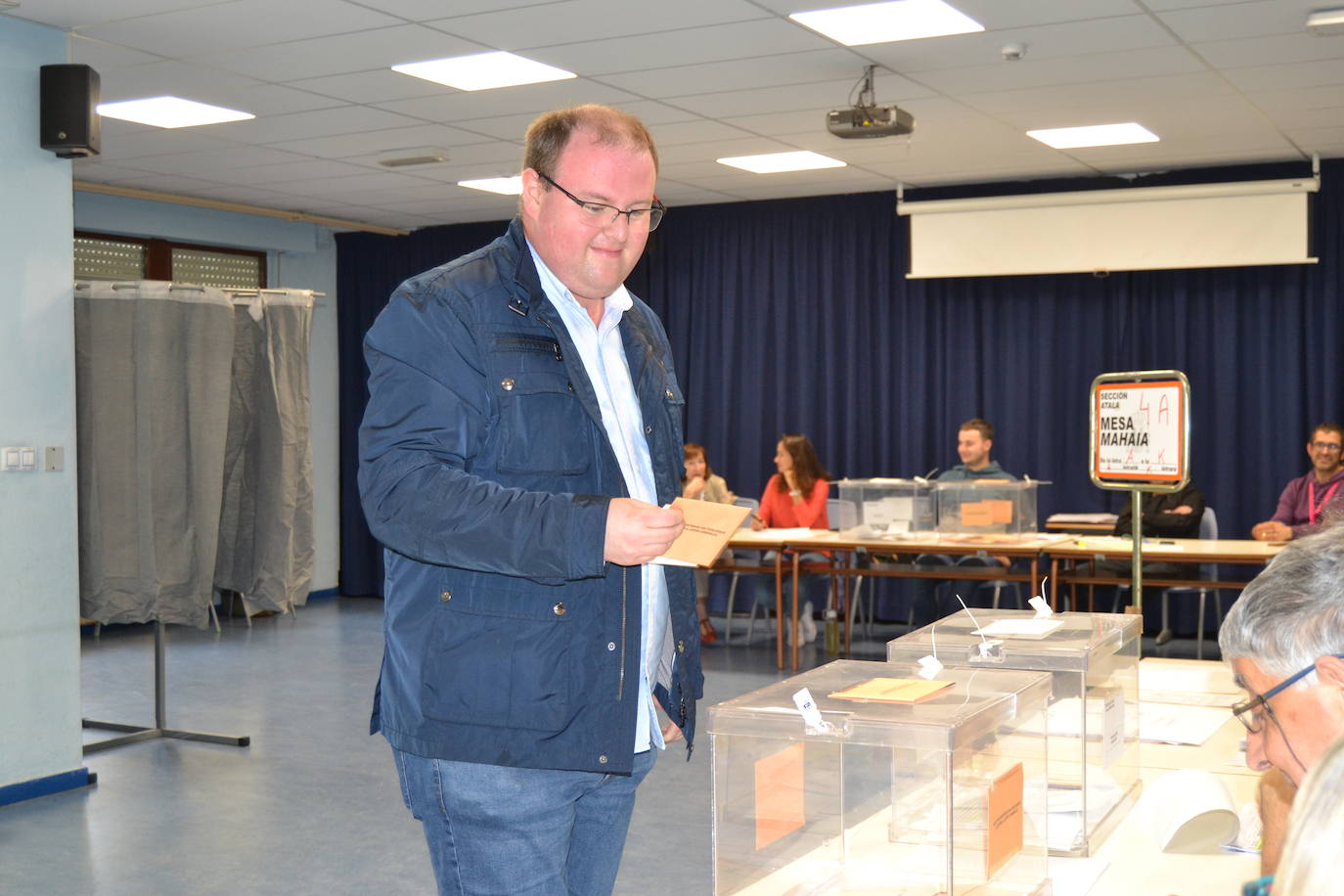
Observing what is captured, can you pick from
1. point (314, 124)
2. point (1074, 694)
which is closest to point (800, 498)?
point (314, 124)

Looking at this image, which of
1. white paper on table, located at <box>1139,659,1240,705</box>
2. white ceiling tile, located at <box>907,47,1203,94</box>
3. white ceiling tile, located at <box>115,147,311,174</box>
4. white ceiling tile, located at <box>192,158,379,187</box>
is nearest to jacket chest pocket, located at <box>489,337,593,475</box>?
white paper on table, located at <box>1139,659,1240,705</box>

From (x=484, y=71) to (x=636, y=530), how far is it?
4841 millimetres

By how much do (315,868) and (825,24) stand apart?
140 inches

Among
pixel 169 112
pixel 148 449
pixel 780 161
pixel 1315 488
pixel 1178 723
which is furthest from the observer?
pixel 780 161

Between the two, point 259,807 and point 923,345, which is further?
point 923,345

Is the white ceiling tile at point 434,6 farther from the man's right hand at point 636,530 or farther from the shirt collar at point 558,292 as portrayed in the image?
the man's right hand at point 636,530

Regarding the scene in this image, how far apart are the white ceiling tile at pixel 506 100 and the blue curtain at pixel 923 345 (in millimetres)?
3170

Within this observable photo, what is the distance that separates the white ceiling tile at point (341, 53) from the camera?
539 centimetres

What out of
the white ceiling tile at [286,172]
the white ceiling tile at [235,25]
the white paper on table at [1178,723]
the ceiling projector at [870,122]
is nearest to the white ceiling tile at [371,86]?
the white ceiling tile at [235,25]

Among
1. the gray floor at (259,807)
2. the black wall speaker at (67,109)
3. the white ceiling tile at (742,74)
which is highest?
the white ceiling tile at (742,74)

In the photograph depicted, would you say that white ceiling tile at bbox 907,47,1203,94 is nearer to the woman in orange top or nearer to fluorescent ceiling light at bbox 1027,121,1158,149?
fluorescent ceiling light at bbox 1027,121,1158,149

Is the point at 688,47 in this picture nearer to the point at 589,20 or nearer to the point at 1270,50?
the point at 589,20

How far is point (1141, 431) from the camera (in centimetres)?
282

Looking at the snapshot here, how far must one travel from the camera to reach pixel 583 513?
5.08 ft
